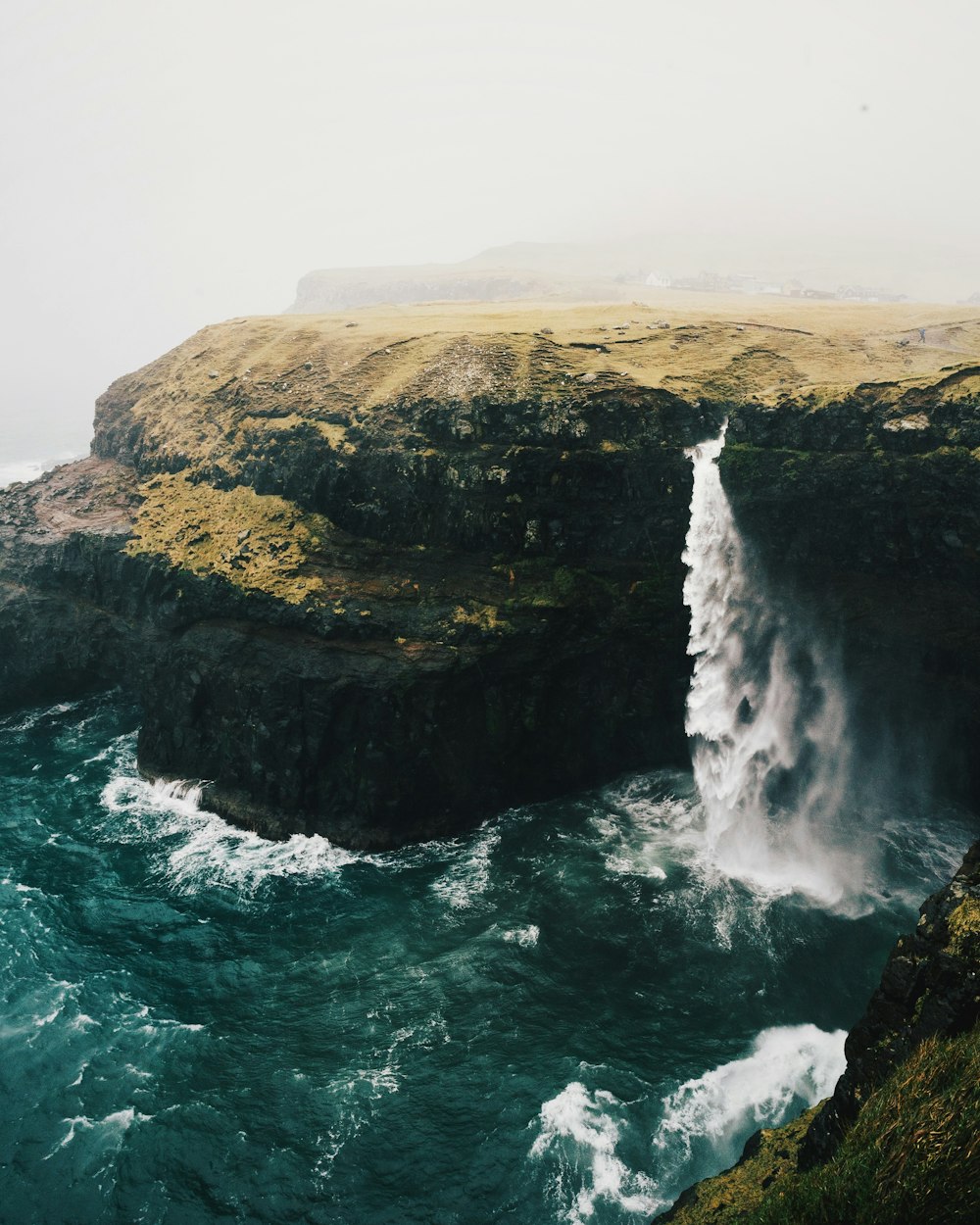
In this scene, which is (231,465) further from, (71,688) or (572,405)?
(572,405)

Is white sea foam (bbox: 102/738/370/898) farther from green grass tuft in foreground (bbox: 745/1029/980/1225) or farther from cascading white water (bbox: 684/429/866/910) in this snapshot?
green grass tuft in foreground (bbox: 745/1029/980/1225)

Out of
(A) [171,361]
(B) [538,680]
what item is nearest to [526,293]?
(A) [171,361]

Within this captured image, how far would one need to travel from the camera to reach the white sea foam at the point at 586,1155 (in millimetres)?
23703

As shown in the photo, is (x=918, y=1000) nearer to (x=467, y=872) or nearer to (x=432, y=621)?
(x=467, y=872)

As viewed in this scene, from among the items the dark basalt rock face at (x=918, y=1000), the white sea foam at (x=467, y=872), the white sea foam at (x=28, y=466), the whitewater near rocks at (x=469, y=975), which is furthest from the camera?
the white sea foam at (x=28, y=466)

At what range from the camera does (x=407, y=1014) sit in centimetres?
3119

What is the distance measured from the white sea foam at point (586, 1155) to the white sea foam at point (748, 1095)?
151 centimetres

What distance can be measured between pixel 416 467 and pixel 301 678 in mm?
14836

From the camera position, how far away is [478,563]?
1805 inches

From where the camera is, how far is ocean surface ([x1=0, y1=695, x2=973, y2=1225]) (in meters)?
24.9

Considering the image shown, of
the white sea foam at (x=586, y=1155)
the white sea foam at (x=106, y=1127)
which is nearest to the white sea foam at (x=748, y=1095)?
the white sea foam at (x=586, y=1155)

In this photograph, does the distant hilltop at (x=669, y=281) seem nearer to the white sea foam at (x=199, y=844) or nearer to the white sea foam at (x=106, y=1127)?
the white sea foam at (x=199, y=844)

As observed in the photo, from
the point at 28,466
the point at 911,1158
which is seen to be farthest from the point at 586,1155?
the point at 28,466

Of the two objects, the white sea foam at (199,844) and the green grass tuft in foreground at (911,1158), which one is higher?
the green grass tuft in foreground at (911,1158)
